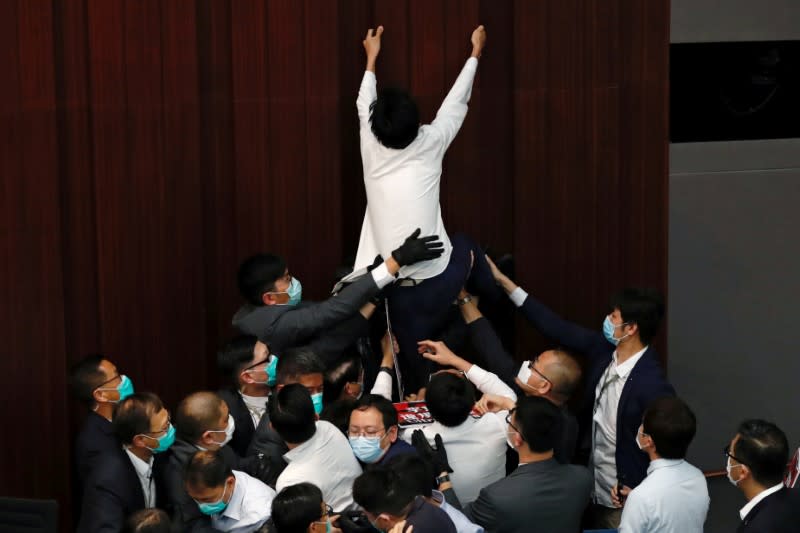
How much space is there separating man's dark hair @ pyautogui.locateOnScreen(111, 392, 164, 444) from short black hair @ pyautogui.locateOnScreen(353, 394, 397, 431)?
2.22 ft

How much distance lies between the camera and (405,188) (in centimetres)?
466

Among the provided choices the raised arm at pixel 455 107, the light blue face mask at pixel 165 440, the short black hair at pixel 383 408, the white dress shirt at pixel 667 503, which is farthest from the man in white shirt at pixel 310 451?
the raised arm at pixel 455 107

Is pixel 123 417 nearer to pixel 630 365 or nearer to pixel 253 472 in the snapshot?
pixel 253 472

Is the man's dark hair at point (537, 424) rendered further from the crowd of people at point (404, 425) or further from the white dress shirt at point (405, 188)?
the white dress shirt at point (405, 188)

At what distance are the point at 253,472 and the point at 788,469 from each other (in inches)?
71.4

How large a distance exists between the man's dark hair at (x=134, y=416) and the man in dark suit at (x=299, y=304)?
645mm

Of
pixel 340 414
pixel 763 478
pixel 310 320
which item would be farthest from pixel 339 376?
pixel 763 478

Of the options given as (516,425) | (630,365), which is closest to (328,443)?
(516,425)

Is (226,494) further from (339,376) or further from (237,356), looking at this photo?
(339,376)

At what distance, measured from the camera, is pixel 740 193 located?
6.00 meters

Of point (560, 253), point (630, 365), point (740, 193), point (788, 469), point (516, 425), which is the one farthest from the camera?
point (740, 193)

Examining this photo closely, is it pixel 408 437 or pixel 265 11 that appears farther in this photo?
pixel 265 11

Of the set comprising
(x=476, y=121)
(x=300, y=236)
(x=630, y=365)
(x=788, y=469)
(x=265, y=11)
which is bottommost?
(x=788, y=469)

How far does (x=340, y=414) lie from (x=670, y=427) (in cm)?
116
